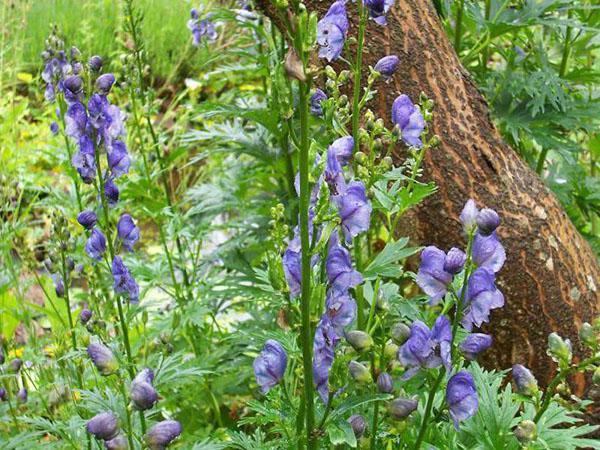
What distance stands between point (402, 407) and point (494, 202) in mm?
987

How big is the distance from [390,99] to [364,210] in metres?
1.01

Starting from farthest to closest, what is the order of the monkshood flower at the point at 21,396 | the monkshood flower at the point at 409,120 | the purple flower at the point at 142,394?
the monkshood flower at the point at 21,396 → the monkshood flower at the point at 409,120 → the purple flower at the point at 142,394

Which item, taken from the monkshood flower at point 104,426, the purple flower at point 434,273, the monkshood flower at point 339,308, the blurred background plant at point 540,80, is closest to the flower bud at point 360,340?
the monkshood flower at point 339,308

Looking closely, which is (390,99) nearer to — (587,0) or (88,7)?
(587,0)

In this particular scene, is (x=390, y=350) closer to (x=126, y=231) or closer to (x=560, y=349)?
(x=560, y=349)

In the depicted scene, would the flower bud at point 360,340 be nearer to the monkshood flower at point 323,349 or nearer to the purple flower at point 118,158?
the monkshood flower at point 323,349

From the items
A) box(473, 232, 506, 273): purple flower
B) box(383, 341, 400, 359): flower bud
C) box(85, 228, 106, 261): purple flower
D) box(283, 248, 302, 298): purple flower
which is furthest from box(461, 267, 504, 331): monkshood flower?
box(85, 228, 106, 261): purple flower

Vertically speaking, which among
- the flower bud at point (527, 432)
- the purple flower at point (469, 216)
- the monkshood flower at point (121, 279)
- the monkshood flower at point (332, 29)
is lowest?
Answer: the flower bud at point (527, 432)

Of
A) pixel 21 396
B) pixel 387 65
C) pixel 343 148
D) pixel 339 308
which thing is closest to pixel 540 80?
pixel 387 65

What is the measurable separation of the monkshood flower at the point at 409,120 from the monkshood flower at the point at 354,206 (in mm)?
372

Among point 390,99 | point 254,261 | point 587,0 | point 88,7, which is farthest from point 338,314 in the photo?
point 88,7

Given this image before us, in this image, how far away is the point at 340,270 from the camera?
4.17ft

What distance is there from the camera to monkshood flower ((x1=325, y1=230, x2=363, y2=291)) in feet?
4.17

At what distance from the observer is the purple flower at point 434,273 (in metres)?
1.31
